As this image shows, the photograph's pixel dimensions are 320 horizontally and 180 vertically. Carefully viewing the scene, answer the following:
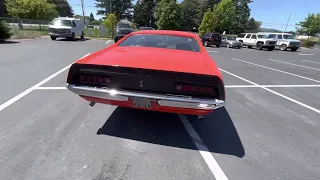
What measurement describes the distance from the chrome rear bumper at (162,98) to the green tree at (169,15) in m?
46.4

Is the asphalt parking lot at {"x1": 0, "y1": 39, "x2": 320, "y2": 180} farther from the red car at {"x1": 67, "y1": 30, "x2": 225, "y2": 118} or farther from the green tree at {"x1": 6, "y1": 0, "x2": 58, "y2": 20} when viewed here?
the green tree at {"x1": 6, "y1": 0, "x2": 58, "y2": 20}

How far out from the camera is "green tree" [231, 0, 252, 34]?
6900 cm

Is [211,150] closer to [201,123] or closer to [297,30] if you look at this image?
[201,123]

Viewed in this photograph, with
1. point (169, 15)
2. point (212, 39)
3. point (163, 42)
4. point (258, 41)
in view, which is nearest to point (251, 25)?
point (169, 15)

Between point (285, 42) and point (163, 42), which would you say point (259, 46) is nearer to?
point (285, 42)

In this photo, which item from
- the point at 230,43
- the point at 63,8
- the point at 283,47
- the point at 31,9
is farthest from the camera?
the point at 63,8

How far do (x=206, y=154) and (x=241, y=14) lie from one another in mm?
81501

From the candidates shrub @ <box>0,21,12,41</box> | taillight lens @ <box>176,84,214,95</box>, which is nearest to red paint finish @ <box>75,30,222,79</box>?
taillight lens @ <box>176,84,214,95</box>

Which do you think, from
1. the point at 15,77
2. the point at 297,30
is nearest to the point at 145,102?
the point at 15,77

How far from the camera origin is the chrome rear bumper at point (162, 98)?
2.75m

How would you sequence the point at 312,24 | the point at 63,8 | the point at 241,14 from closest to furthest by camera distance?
the point at 312,24 → the point at 241,14 → the point at 63,8

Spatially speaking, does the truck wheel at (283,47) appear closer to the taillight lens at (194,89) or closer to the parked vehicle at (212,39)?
the parked vehicle at (212,39)

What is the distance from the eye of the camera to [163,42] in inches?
170

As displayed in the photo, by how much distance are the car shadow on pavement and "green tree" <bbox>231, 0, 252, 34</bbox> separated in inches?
2772
